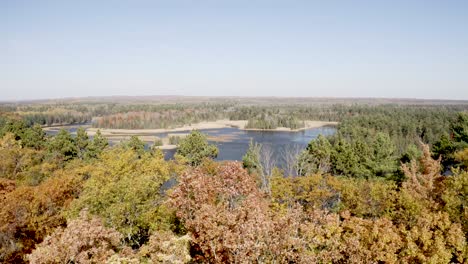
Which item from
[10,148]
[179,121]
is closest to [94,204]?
[10,148]

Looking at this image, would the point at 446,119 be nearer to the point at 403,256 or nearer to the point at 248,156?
the point at 248,156

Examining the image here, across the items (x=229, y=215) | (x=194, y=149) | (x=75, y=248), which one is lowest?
(x=194, y=149)

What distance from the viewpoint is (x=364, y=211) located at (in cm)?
2159

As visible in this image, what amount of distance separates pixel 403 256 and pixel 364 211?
377 inches

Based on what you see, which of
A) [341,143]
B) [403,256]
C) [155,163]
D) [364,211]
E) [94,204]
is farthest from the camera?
[341,143]

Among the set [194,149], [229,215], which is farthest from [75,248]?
[194,149]

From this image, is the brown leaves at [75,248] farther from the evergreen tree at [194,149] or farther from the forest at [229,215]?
the evergreen tree at [194,149]

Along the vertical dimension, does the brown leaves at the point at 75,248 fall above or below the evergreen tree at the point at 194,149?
above

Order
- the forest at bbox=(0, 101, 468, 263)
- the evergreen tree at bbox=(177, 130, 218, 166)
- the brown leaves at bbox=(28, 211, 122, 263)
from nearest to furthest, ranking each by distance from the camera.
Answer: the forest at bbox=(0, 101, 468, 263), the brown leaves at bbox=(28, 211, 122, 263), the evergreen tree at bbox=(177, 130, 218, 166)

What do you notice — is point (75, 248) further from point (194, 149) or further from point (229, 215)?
point (194, 149)

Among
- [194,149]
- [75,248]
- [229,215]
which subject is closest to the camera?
[229,215]

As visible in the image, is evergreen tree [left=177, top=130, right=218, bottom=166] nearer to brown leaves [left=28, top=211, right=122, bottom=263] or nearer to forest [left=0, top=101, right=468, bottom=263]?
forest [left=0, top=101, right=468, bottom=263]

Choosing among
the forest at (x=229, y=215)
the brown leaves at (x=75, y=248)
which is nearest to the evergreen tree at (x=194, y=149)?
the forest at (x=229, y=215)

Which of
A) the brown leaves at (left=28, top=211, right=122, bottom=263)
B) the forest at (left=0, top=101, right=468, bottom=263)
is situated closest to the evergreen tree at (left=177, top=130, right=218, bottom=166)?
the forest at (left=0, top=101, right=468, bottom=263)
